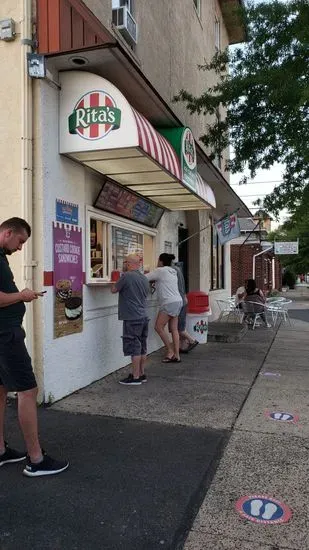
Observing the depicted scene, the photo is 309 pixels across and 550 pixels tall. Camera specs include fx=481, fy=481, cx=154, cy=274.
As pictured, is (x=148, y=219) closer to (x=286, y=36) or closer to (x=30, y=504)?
(x=286, y=36)

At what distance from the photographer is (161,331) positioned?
24.5ft

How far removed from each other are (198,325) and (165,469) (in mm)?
6001

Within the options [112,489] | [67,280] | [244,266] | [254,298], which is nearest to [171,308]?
[67,280]

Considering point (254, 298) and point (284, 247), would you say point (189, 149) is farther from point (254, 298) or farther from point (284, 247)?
point (284, 247)

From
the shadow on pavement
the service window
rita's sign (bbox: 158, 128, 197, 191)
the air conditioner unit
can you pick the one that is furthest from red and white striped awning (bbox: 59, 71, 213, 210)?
the shadow on pavement

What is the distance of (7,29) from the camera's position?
495cm

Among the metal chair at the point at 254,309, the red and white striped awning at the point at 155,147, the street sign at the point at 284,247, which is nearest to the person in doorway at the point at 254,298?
the metal chair at the point at 254,309

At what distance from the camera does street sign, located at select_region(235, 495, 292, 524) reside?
292cm

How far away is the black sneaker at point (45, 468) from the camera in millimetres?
3418

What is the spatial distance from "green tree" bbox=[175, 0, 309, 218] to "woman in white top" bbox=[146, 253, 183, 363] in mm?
2715

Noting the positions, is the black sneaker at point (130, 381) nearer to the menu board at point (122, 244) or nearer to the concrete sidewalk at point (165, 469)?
the concrete sidewalk at point (165, 469)

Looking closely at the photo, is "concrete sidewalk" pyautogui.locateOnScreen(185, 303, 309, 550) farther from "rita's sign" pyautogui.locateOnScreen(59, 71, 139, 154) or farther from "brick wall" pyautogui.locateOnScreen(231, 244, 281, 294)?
"brick wall" pyautogui.locateOnScreen(231, 244, 281, 294)

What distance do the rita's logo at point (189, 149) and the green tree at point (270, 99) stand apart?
4.56ft

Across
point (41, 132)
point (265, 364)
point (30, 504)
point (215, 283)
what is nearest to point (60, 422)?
point (30, 504)
